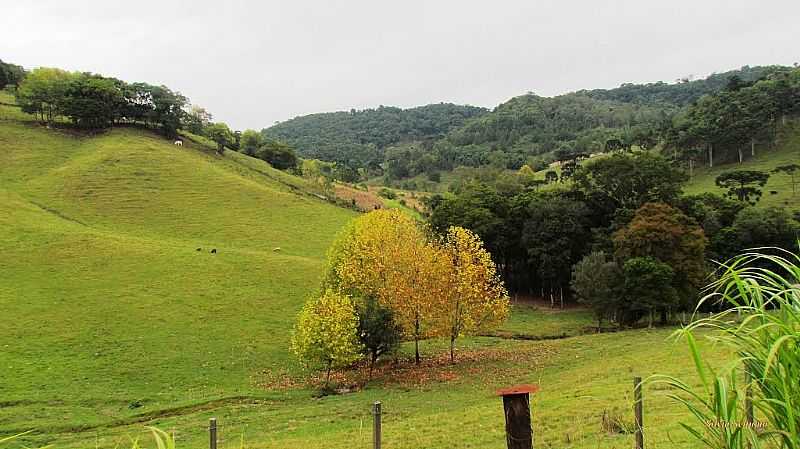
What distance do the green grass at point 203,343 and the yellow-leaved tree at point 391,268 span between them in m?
3.69

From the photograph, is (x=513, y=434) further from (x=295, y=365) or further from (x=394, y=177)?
(x=394, y=177)

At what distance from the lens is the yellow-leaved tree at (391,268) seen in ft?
107

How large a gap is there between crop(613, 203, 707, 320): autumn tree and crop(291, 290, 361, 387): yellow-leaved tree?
2677cm

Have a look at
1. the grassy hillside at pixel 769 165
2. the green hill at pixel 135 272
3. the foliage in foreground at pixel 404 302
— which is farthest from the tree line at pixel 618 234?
the green hill at pixel 135 272

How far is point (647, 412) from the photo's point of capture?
1559 cm

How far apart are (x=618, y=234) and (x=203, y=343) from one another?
121 ft

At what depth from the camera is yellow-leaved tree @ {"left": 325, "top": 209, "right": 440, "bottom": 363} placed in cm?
3250

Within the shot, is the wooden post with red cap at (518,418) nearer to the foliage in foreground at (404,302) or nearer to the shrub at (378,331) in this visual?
the foliage in foreground at (404,302)

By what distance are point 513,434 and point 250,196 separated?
245 feet

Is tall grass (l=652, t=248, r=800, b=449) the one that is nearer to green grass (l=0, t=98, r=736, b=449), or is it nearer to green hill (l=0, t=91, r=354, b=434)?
green grass (l=0, t=98, r=736, b=449)

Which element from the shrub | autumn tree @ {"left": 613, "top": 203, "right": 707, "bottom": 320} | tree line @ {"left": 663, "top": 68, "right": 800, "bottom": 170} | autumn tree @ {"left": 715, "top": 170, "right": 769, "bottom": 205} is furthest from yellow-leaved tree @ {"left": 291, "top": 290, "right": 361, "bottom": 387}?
tree line @ {"left": 663, "top": 68, "right": 800, "bottom": 170}

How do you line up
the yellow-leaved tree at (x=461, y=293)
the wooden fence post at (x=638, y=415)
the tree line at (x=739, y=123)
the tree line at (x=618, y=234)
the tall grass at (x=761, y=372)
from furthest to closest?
the tree line at (x=739, y=123)
the tree line at (x=618, y=234)
the yellow-leaved tree at (x=461, y=293)
the wooden fence post at (x=638, y=415)
the tall grass at (x=761, y=372)

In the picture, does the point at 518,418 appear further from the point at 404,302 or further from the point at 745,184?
the point at 745,184

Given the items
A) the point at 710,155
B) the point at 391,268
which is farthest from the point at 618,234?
the point at 710,155
